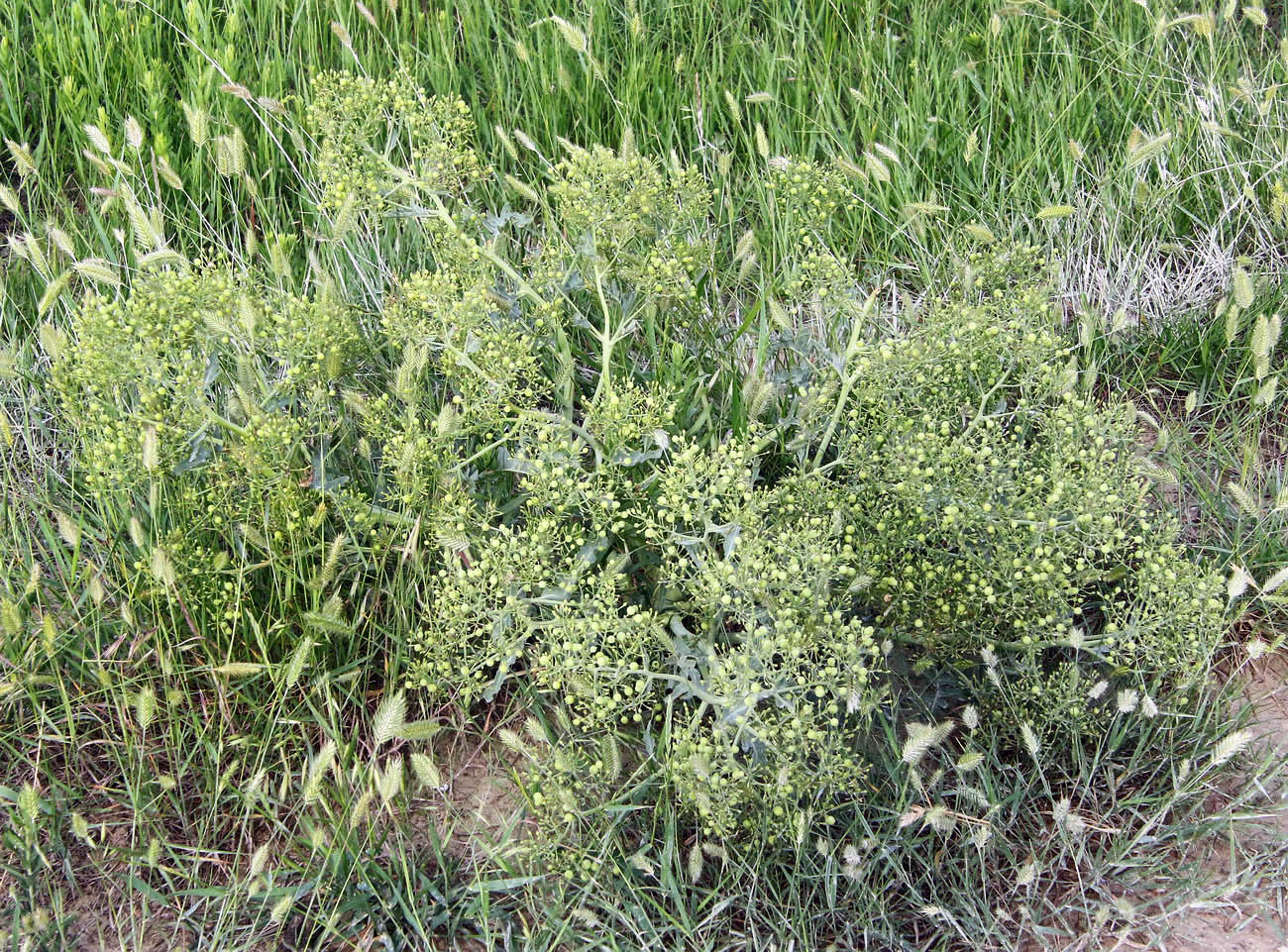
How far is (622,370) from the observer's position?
2.88 m

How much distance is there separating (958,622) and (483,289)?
1.24 meters

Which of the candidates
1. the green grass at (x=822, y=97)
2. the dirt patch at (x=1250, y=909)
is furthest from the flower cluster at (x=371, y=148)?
the dirt patch at (x=1250, y=909)

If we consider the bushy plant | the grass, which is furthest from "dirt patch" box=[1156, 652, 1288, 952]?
the bushy plant

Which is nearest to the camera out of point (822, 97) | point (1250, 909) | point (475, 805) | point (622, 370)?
point (1250, 909)

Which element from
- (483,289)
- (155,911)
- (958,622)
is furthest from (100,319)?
(958,622)

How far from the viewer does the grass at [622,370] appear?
227 centimetres

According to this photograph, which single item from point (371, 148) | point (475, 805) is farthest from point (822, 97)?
point (475, 805)

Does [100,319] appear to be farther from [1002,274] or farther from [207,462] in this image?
[1002,274]

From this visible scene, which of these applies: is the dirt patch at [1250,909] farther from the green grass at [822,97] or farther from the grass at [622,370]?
the green grass at [822,97]

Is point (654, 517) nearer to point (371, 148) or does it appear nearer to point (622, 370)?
point (622, 370)

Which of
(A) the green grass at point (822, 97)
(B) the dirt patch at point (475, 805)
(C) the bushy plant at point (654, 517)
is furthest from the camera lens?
(A) the green grass at point (822, 97)

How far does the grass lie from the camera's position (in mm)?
2271

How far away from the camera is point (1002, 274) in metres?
2.74

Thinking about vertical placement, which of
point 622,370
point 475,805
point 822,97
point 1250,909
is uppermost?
point 822,97
